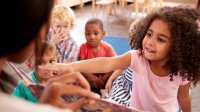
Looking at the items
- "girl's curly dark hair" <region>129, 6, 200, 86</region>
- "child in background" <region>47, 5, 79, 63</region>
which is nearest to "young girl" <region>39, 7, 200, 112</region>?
"girl's curly dark hair" <region>129, 6, 200, 86</region>

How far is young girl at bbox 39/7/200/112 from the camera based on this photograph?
1288 mm

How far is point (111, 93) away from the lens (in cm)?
211

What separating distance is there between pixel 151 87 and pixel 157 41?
239 millimetres

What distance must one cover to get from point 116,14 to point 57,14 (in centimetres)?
363

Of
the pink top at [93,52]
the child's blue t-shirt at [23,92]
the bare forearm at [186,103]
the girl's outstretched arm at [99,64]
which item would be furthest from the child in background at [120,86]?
the child's blue t-shirt at [23,92]

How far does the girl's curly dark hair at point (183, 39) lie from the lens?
4.28 feet

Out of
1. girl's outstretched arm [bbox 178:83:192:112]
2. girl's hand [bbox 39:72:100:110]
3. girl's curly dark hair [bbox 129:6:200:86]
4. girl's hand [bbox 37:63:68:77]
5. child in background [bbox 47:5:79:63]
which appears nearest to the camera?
girl's hand [bbox 39:72:100:110]

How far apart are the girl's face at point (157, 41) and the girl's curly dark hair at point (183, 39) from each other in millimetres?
22

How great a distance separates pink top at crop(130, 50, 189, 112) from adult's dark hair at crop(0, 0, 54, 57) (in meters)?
0.98

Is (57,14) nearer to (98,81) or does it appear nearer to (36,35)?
(98,81)

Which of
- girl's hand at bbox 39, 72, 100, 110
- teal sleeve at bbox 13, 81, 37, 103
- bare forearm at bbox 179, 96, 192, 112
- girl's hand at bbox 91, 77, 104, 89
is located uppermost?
girl's hand at bbox 39, 72, 100, 110

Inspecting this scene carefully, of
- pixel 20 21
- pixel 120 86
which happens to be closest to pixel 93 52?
pixel 120 86

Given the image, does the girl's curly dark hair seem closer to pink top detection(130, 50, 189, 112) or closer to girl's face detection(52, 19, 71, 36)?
pink top detection(130, 50, 189, 112)

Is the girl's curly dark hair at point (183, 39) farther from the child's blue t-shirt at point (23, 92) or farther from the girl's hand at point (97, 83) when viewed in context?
the girl's hand at point (97, 83)
